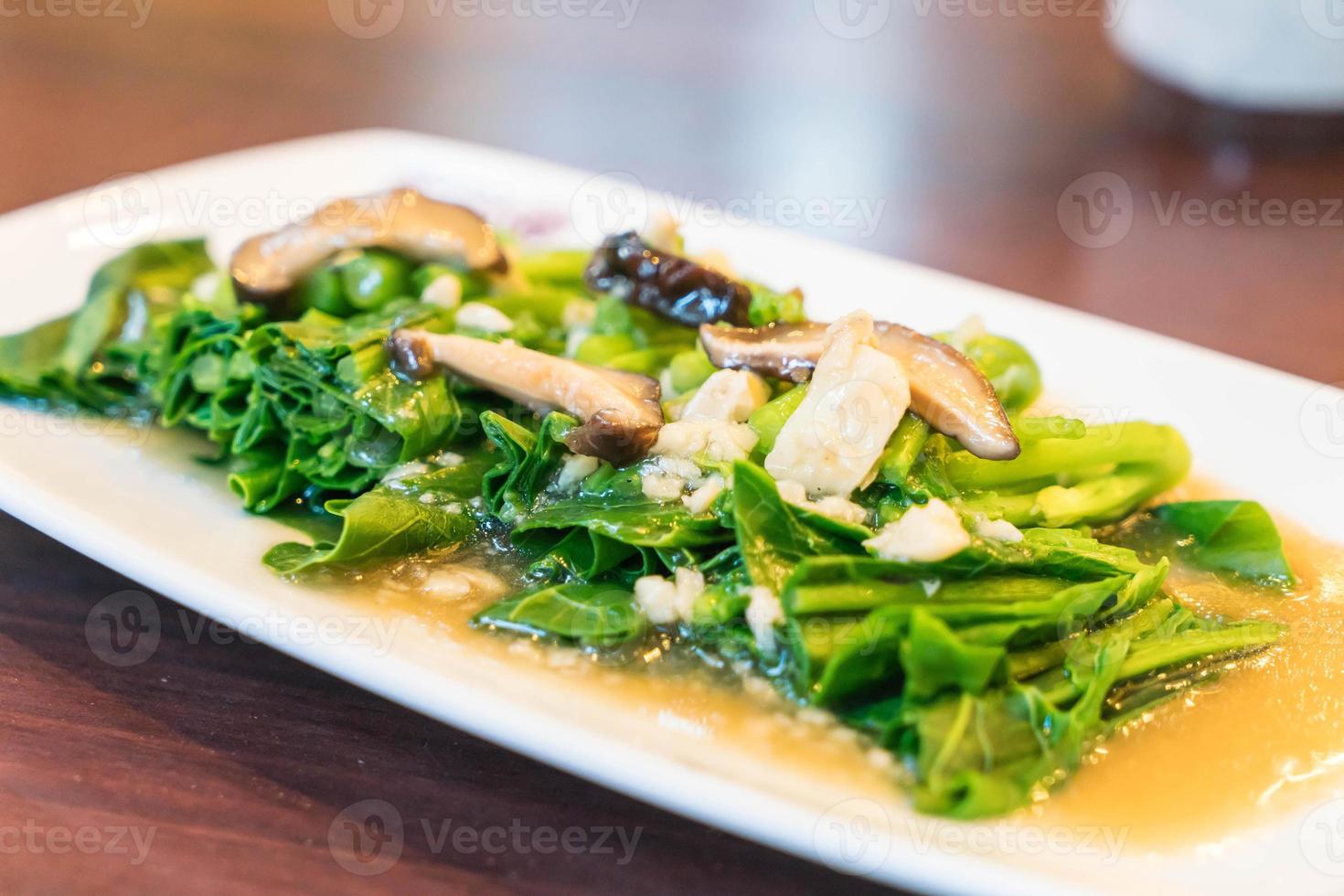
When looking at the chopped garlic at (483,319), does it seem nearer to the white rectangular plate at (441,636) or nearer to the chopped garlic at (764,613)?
the white rectangular plate at (441,636)

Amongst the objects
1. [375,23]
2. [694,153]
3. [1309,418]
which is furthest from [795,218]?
[375,23]

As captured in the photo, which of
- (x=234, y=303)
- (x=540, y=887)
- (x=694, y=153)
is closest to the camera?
(x=540, y=887)

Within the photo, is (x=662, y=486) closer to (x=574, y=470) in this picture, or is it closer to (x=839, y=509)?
(x=574, y=470)

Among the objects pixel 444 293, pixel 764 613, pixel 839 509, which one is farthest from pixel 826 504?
pixel 444 293

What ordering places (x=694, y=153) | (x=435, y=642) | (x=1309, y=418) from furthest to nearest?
(x=694, y=153), (x=1309, y=418), (x=435, y=642)

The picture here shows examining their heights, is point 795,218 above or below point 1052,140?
below

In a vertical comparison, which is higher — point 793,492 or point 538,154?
point 538,154

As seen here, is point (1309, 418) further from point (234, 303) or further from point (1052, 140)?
point (1052, 140)
